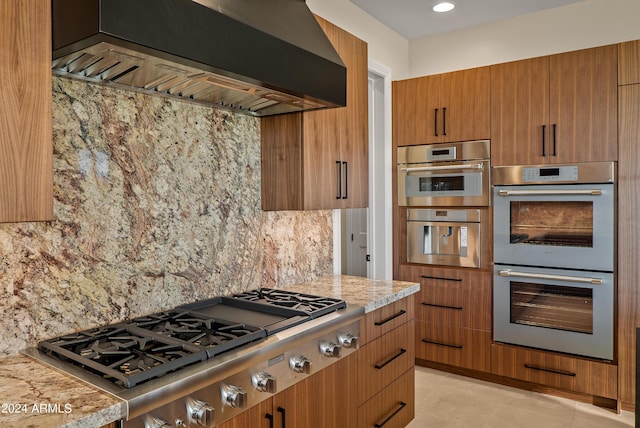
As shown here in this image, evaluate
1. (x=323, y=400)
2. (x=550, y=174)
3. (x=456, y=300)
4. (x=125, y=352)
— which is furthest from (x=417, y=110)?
(x=125, y=352)

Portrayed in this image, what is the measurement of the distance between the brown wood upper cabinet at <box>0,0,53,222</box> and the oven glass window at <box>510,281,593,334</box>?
10.1 feet

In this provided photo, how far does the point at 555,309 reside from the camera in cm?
321

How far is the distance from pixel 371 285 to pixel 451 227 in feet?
4.11

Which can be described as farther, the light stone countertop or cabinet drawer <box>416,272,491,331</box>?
cabinet drawer <box>416,272,491,331</box>

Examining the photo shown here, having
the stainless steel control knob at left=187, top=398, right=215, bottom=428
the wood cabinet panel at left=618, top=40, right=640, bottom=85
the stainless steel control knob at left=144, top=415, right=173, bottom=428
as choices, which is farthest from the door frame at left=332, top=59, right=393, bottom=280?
the stainless steel control knob at left=144, top=415, right=173, bottom=428

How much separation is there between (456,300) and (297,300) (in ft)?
5.97

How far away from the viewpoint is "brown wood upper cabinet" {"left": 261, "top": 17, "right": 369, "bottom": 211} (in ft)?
7.79

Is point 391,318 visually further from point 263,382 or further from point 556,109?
point 556,109

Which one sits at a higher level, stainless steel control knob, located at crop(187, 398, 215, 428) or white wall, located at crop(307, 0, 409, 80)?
white wall, located at crop(307, 0, 409, 80)

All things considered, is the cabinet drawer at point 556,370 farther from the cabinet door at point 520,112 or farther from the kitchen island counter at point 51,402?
the kitchen island counter at point 51,402

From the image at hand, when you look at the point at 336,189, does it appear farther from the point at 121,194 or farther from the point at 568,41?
the point at 568,41

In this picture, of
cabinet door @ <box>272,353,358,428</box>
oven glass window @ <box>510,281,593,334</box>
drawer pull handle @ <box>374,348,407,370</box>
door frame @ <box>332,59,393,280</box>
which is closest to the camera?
cabinet door @ <box>272,353,358,428</box>

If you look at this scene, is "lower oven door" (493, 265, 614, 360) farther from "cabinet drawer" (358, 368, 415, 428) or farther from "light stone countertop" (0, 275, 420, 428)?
"light stone countertop" (0, 275, 420, 428)

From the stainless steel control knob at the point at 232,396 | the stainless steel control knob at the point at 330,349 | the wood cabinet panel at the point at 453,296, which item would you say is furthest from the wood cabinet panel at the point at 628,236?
the stainless steel control knob at the point at 232,396
